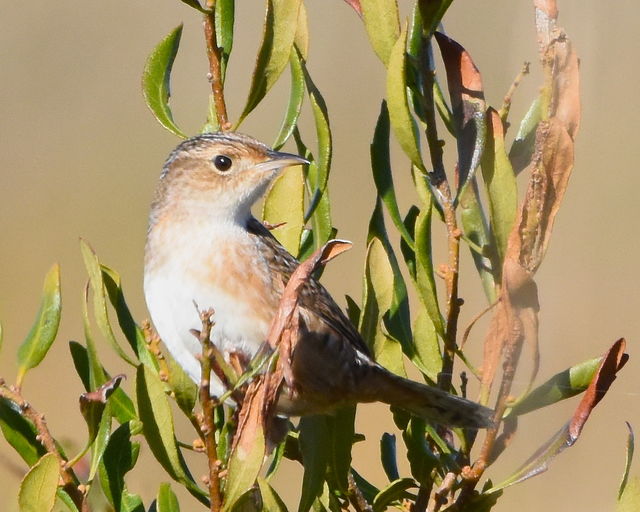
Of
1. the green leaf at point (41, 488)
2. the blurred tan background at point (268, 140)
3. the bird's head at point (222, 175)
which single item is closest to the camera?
the green leaf at point (41, 488)

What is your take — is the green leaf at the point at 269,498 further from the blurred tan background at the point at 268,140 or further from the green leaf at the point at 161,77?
the blurred tan background at the point at 268,140

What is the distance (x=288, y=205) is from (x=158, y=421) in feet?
2.70

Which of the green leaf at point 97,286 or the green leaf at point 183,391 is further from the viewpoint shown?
the green leaf at point 183,391

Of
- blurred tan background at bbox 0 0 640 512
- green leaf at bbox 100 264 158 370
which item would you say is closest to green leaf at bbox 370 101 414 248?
green leaf at bbox 100 264 158 370

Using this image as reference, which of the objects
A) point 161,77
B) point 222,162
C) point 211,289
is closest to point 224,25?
point 161,77

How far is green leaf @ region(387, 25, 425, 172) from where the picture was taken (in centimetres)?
216

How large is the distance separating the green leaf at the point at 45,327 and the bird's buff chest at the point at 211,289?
80 cm

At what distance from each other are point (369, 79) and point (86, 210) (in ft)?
8.02

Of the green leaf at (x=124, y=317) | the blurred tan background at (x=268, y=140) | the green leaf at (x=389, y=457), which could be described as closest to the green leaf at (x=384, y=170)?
the green leaf at (x=389, y=457)

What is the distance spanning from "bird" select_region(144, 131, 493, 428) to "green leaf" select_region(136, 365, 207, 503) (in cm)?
63

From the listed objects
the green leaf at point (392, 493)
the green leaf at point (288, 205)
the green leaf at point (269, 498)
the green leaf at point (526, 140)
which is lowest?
the green leaf at point (392, 493)

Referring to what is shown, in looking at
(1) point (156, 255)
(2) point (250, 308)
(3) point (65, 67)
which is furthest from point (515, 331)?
(3) point (65, 67)

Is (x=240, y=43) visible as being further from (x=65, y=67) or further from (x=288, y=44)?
(x=288, y=44)

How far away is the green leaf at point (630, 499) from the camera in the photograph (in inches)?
86.0
